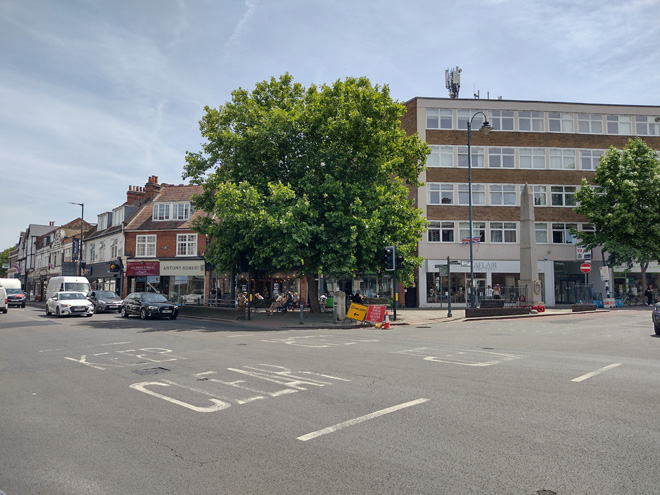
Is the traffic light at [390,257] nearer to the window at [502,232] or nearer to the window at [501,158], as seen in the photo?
the window at [502,232]

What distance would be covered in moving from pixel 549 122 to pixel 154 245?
3712 centimetres

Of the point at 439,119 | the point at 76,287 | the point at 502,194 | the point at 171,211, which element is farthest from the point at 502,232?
the point at 76,287

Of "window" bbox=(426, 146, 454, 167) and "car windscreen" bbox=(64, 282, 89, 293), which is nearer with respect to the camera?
"car windscreen" bbox=(64, 282, 89, 293)

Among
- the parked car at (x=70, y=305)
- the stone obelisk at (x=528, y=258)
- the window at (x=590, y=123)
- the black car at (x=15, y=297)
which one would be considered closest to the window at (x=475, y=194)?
the stone obelisk at (x=528, y=258)

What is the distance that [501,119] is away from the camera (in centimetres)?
4078

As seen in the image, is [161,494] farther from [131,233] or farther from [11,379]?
[131,233]

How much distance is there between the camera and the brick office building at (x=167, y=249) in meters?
43.5

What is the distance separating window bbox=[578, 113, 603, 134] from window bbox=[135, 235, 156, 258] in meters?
39.7

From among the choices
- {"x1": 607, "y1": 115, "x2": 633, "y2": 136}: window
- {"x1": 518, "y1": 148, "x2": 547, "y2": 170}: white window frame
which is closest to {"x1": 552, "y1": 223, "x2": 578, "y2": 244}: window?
{"x1": 518, "y1": 148, "x2": 547, "y2": 170}: white window frame

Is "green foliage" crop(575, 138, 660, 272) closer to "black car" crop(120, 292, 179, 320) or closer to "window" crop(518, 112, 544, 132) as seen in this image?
"window" crop(518, 112, 544, 132)

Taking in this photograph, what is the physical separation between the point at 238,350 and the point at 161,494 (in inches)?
343

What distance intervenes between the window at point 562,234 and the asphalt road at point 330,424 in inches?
1265

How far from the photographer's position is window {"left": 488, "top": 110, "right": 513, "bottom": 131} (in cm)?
4069

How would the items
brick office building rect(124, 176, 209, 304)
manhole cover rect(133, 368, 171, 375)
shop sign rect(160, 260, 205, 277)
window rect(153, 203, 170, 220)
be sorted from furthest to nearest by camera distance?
window rect(153, 203, 170, 220), brick office building rect(124, 176, 209, 304), shop sign rect(160, 260, 205, 277), manhole cover rect(133, 368, 171, 375)
